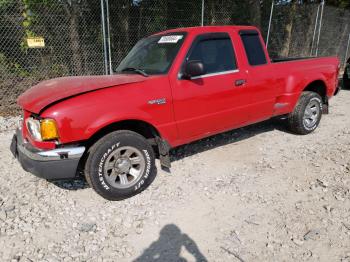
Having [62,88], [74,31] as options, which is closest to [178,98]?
[62,88]

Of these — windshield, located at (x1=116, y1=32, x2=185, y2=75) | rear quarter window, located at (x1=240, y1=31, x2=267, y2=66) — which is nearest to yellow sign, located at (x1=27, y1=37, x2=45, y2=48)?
windshield, located at (x1=116, y1=32, x2=185, y2=75)

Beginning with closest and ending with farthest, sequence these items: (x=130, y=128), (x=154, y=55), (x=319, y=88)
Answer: (x=130, y=128) → (x=154, y=55) → (x=319, y=88)

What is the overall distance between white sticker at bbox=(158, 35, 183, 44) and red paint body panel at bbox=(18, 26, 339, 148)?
159 millimetres

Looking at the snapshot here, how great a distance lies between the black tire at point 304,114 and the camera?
5.66 metres

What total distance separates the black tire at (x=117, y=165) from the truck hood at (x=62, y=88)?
0.57m

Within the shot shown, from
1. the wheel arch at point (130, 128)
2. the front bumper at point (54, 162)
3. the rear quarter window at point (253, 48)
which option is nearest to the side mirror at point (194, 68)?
the wheel arch at point (130, 128)

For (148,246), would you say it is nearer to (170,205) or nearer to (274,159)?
(170,205)

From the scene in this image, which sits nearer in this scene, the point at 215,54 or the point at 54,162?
the point at 54,162

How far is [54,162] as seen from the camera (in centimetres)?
335

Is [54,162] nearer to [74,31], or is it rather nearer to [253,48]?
[253,48]

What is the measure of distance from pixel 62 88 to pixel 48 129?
57cm

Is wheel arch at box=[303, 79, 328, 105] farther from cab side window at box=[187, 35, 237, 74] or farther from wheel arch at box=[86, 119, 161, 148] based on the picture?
wheel arch at box=[86, 119, 161, 148]

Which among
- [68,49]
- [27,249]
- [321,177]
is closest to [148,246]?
[27,249]

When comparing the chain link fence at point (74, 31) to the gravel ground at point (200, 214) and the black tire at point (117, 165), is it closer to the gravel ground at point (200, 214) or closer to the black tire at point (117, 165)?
the gravel ground at point (200, 214)
